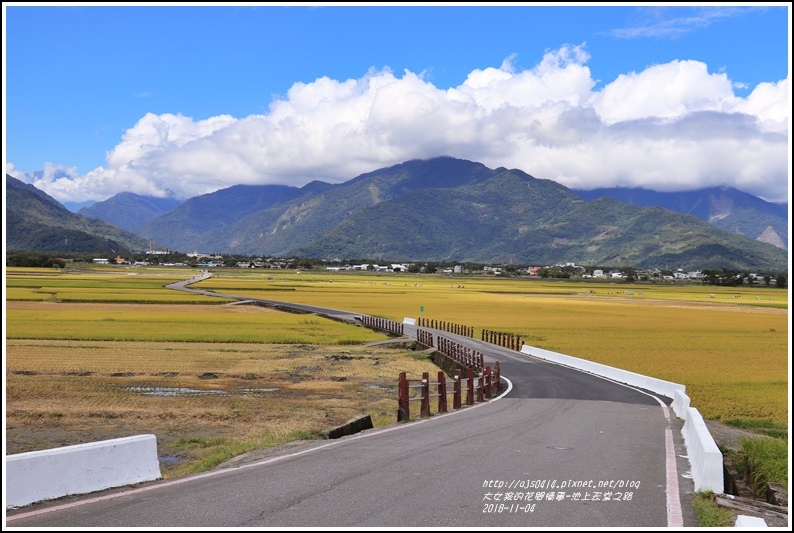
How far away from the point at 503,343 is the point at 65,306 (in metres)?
46.3

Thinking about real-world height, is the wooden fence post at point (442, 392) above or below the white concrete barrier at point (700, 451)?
below

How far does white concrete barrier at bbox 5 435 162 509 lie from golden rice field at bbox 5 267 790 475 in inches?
98.9

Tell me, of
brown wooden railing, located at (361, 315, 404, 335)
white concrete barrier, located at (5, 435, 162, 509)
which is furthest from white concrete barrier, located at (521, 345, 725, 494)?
brown wooden railing, located at (361, 315, 404, 335)

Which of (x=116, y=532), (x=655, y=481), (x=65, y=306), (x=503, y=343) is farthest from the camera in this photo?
(x=65, y=306)

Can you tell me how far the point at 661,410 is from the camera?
23609 millimetres

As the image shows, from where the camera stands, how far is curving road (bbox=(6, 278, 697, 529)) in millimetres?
9281

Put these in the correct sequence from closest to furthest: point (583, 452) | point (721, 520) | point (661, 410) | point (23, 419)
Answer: point (721, 520)
point (583, 452)
point (23, 419)
point (661, 410)

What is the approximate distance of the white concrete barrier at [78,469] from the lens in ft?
34.2

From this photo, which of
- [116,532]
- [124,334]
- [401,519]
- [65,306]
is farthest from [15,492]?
[65,306]

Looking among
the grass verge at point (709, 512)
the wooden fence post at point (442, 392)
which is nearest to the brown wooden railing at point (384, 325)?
the wooden fence post at point (442, 392)

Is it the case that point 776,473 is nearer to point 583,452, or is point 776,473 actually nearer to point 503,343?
point 583,452

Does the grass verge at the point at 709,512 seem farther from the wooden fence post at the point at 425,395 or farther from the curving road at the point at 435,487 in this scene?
the wooden fence post at the point at 425,395

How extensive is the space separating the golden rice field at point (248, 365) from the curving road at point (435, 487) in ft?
11.7

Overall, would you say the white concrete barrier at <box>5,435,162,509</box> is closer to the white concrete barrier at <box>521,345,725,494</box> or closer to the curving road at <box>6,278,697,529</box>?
the curving road at <box>6,278,697,529</box>
